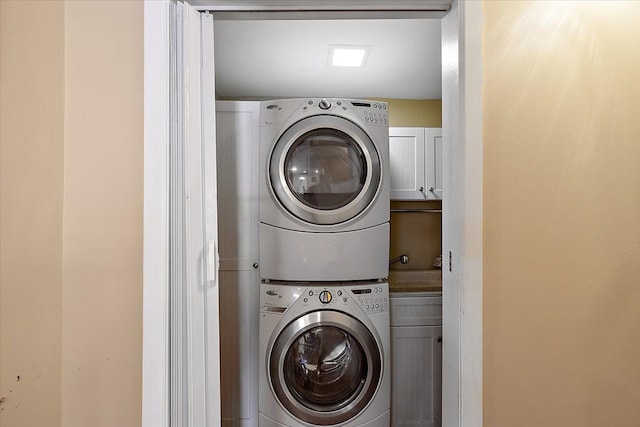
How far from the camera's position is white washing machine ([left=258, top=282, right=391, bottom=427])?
1.81 metres

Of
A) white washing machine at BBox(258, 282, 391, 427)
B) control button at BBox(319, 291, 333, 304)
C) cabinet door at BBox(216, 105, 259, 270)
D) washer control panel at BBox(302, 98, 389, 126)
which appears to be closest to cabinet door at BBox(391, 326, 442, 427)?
white washing machine at BBox(258, 282, 391, 427)

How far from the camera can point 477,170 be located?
101 centimetres

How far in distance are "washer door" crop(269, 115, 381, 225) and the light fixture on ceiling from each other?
0.49 metres

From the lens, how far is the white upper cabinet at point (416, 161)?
8.26 feet

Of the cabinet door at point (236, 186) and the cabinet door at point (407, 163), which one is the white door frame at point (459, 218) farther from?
→ the cabinet door at point (407, 163)

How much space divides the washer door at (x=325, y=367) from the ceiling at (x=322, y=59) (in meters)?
1.43

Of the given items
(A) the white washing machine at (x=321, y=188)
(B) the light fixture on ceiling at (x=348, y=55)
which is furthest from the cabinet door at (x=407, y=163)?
(A) the white washing machine at (x=321, y=188)
